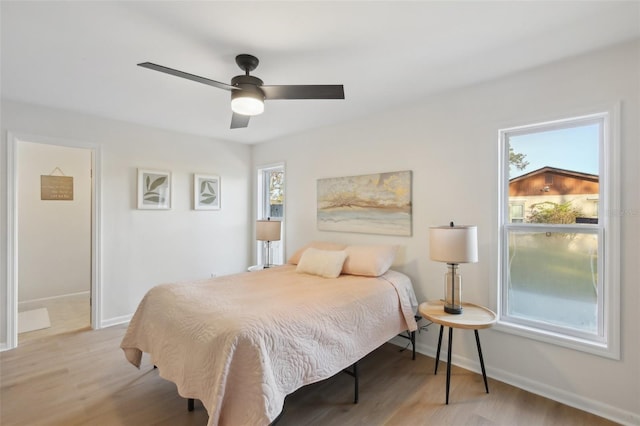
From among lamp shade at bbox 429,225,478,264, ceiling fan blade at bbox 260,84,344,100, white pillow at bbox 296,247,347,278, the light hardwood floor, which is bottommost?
the light hardwood floor

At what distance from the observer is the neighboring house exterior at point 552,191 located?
2.14 m

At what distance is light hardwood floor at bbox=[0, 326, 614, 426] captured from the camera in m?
1.97

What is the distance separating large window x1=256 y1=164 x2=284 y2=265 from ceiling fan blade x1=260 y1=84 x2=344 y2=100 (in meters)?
2.37

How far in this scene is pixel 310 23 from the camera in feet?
5.71

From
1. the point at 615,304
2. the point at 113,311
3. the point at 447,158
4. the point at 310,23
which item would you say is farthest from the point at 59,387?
the point at 615,304

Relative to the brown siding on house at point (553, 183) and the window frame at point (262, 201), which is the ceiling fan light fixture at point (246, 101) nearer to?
the brown siding on house at point (553, 183)

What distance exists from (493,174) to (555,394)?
1.73 m

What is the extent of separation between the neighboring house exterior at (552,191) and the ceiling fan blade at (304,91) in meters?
1.71

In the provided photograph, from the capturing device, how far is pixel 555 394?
2174mm

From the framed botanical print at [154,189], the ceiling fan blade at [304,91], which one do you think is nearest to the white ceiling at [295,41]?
the ceiling fan blade at [304,91]

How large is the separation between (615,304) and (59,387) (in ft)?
13.6

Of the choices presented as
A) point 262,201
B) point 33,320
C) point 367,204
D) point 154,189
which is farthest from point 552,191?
point 33,320

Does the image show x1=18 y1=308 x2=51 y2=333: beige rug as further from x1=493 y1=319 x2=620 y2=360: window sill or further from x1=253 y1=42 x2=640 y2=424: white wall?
x1=493 y1=319 x2=620 y2=360: window sill

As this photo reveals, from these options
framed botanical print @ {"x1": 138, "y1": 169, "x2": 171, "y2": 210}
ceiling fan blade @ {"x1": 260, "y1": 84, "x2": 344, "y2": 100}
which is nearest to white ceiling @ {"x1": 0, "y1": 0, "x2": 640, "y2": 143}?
ceiling fan blade @ {"x1": 260, "y1": 84, "x2": 344, "y2": 100}
